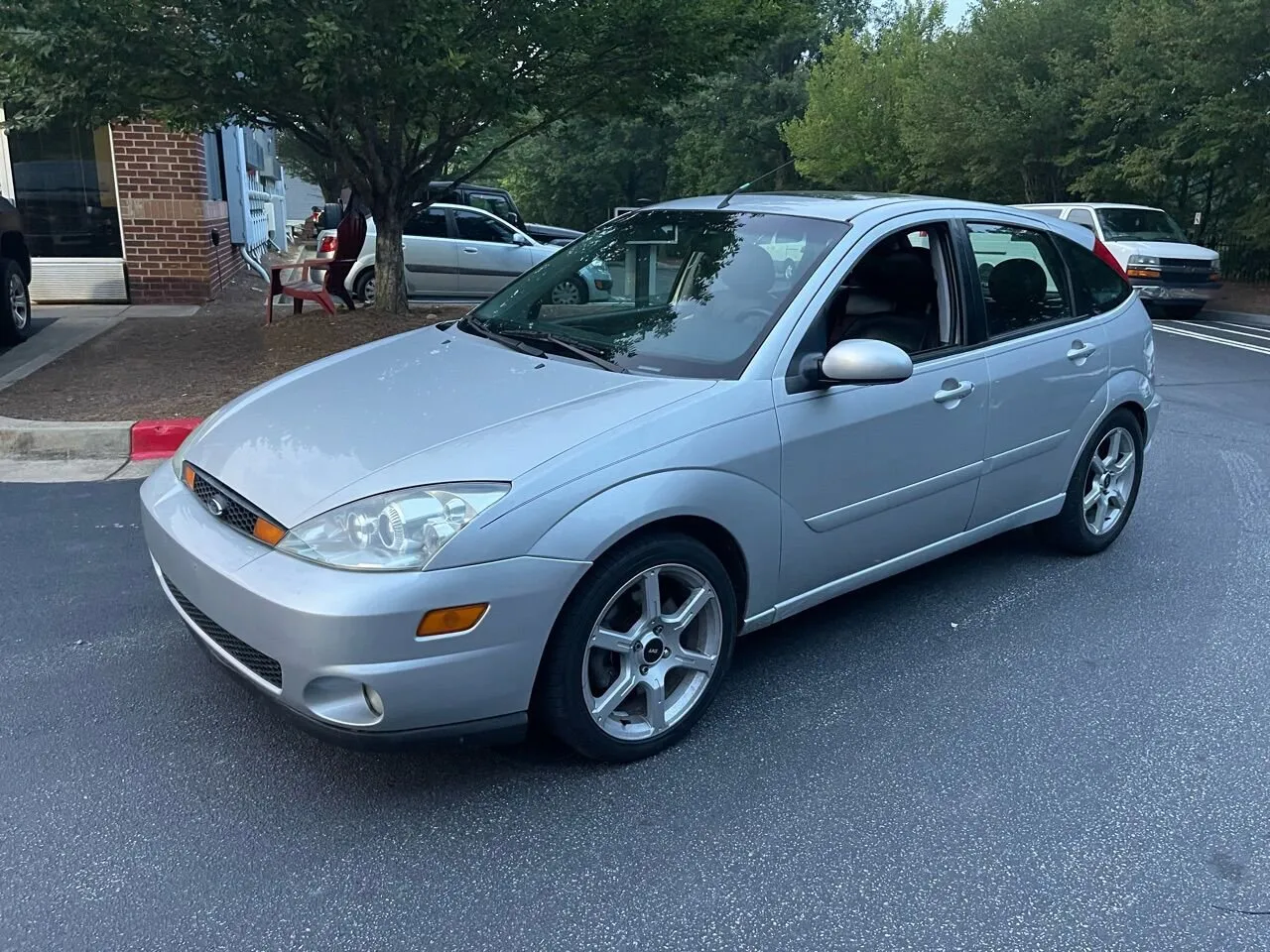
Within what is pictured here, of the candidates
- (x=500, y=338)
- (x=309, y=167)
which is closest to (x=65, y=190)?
(x=500, y=338)

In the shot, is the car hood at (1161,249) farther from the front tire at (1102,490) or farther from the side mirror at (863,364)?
the side mirror at (863,364)

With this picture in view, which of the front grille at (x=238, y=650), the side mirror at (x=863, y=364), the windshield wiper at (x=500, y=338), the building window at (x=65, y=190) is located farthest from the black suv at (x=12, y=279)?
the side mirror at (x=863, y=364)

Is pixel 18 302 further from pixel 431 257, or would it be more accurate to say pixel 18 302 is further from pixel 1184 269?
pixel 1184 269

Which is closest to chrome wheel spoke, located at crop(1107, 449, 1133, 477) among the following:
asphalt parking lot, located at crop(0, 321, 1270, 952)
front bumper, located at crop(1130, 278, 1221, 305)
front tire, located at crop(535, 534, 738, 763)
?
asphalt parking lot, located at crop(0, 321, 1270, 952)

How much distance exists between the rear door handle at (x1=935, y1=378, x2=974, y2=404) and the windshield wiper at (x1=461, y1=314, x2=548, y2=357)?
145 cm

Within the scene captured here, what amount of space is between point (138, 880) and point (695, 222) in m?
2.96

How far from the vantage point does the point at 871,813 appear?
3053 millimetres

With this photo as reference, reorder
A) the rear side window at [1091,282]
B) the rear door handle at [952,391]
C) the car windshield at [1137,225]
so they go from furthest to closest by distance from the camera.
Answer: the car windshield at [1137,225]
the rear side window at [1091,282]
the rear door handle at [952,391]

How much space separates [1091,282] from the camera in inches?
196

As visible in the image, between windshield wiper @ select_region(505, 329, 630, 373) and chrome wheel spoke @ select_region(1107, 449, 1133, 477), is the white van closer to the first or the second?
chrome wheel spoke @ select_region(1107, 449, 1133, 477)

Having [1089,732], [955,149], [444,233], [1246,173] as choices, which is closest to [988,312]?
[1089,732]

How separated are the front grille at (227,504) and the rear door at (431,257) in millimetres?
11790

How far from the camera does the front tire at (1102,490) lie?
16.0 ft

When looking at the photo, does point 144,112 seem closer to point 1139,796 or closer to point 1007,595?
point 1007,595
